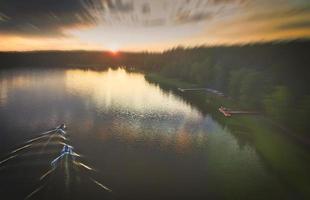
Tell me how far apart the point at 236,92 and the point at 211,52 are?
25.8 meters

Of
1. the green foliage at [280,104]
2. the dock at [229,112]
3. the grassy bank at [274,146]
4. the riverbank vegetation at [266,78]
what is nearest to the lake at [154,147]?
the grassy bank at [274,146]

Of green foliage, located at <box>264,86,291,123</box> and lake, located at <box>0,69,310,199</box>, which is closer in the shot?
lake, located at <box>0,69,310,199</box>

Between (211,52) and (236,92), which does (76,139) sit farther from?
(211,52)

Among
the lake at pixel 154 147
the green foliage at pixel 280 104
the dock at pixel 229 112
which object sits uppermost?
the green foliage at pixel 280 104

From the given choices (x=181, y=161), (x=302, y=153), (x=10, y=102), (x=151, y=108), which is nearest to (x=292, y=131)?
(x=302, y=153)

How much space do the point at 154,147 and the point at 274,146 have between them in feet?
36.1

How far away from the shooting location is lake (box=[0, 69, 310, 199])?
19641 mm

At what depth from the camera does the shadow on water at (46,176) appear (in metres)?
18.7

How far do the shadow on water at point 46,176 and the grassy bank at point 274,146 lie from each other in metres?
12.9

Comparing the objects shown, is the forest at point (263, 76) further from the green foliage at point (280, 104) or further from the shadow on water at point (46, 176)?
the shadow on water at point (46, 176)

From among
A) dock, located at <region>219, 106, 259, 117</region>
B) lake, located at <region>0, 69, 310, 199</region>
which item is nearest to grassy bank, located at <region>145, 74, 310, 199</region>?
lake, located at <region>0, 69, 310, 199</region>

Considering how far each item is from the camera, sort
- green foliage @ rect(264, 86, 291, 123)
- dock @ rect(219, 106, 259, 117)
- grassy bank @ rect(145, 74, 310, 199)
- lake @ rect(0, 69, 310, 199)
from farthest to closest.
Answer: dock @ rect(219, 106, 259, 117) < green foliage @ rect(264, 86, 291, 123) < grassy bank @ rect(145, 74, 310, 199) < lake @ rect(0, 69, 310, 199)

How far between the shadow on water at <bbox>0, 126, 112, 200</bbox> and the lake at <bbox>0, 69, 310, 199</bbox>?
37cm

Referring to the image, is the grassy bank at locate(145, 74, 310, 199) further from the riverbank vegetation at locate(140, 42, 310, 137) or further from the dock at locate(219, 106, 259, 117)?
the riverbank vegetation at locate(140, 42, 310, 137)
